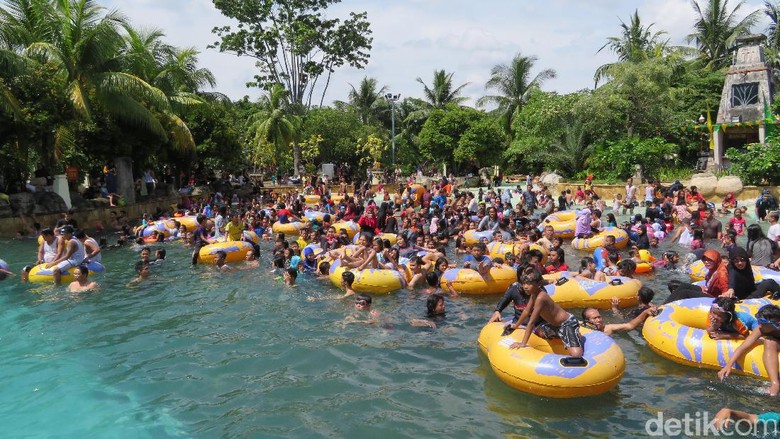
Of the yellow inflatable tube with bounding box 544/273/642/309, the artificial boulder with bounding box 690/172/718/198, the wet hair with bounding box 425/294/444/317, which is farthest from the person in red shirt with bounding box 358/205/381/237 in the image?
the artificial boulder with bounding box 690/172/718/198

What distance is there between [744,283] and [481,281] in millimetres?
4115

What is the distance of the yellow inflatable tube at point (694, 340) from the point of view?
6.74 metres

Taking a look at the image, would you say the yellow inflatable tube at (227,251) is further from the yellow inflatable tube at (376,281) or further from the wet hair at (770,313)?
the wet hair at (770,313)

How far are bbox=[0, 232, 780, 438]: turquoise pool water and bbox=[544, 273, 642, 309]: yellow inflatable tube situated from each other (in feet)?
3.72

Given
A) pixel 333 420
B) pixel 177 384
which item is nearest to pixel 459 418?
pixel 333 420

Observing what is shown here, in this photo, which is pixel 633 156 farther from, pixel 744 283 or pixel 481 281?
pixel 744 283

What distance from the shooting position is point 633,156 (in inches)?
1083

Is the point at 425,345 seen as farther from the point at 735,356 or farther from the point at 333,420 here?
the point at 735,356

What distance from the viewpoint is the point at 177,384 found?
765cm

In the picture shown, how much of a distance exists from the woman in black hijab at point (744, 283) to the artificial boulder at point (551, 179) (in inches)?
840

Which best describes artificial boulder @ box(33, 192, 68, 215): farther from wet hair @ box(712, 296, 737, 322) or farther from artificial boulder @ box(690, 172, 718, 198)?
artificial boulder @ box(690, 172, 718, 198)

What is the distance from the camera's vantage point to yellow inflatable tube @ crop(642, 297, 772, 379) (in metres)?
6.74

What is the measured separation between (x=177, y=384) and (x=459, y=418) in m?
3.67

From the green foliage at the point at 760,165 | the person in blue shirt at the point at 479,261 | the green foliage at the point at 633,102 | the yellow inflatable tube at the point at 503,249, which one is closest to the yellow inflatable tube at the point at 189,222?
the yellow inflatable tube at the point at 503,249
